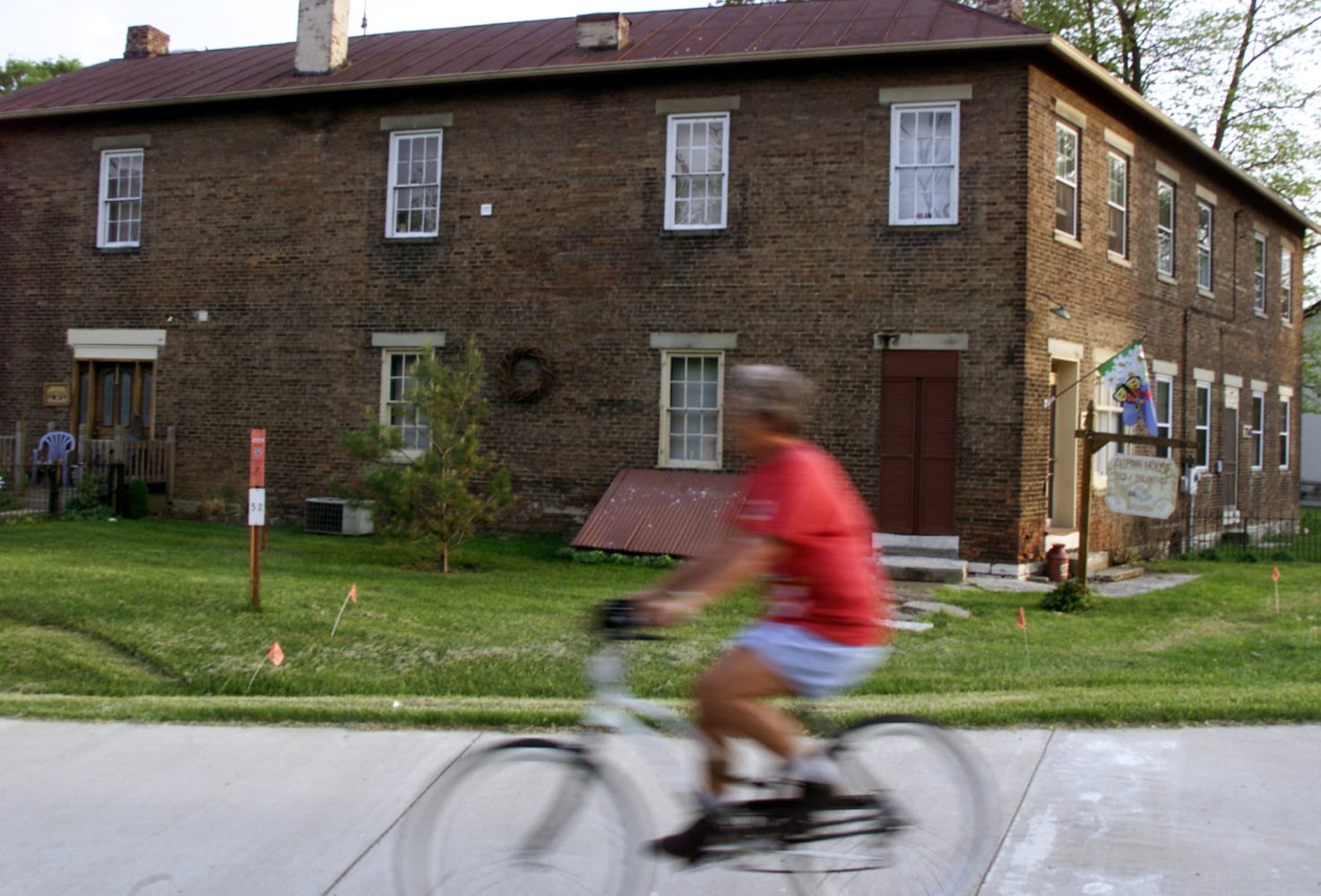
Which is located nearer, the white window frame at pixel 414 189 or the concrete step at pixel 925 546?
the concrete step at pixel 925 546

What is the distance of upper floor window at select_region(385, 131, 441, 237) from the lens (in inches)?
690

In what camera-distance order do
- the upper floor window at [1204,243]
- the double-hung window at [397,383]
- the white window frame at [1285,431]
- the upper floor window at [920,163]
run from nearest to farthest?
1. the upper floor window at [920,163]
2. the double-hung window at [397,383]
3. the upper floor window at [1204,243]
4. the white window frame at [1285,431]

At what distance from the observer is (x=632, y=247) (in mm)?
16391

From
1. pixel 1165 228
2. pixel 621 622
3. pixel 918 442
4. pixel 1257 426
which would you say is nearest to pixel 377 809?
pixel 621 622

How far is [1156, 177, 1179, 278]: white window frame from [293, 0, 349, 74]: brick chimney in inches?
526

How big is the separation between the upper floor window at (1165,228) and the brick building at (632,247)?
76 millimetres

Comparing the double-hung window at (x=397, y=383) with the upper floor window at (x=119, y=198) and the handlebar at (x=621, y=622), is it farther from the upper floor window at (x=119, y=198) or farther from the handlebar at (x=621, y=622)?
the handlebar at (x=621, y=622)

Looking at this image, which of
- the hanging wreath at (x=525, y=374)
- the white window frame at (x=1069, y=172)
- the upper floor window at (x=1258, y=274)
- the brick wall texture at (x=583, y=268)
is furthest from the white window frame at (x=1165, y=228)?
the hanging wreath at (x=525, y=374)

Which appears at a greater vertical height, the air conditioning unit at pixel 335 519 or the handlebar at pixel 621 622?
the handlebar at pixel 621 622

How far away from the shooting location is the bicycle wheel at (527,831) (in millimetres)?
3826

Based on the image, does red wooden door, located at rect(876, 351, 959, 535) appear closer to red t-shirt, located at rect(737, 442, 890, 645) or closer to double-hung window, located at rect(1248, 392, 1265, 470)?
red t-shirt, located at rect(737, 442, 890, 645)

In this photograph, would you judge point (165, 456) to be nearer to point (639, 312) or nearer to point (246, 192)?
point (246, 192)

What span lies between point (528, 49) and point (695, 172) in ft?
12.5

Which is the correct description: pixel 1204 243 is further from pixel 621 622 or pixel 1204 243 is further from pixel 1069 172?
pixel 621 622
